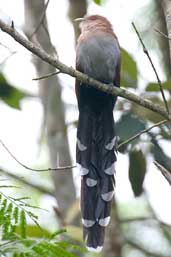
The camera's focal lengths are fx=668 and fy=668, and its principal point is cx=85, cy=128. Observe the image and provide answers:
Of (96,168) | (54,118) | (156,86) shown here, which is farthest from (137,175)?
(54,118)

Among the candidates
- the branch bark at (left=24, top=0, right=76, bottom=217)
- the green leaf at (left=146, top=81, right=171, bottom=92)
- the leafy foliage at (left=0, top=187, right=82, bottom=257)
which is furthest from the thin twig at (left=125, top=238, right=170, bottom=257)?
the leafy foliage at (left=0, top=187, right=82, bottom=257)

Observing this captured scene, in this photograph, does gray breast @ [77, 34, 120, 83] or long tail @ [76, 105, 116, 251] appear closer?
long tail @ [76, 105, 116, 251]

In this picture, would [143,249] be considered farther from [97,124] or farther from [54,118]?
[97,124]

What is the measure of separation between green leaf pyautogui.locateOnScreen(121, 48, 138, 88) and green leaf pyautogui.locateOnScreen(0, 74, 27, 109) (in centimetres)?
72

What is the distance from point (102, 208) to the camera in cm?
338

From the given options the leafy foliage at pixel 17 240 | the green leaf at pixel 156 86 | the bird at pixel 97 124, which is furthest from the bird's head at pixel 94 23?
the leafy foliage at pixel 17 240

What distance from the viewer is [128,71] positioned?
4.18 m

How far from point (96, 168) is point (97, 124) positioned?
12.3 inches

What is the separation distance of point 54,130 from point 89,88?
4.16 ft

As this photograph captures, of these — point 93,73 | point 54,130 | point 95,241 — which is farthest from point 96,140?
point 54,130

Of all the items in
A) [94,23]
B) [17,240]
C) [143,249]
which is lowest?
[143,249]

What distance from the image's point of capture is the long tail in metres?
3.28

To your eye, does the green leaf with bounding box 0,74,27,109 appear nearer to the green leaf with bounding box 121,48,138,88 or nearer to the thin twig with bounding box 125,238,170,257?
the green leaf with bounding box 121,48,138,88

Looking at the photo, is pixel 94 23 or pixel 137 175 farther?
pixel 94 23
